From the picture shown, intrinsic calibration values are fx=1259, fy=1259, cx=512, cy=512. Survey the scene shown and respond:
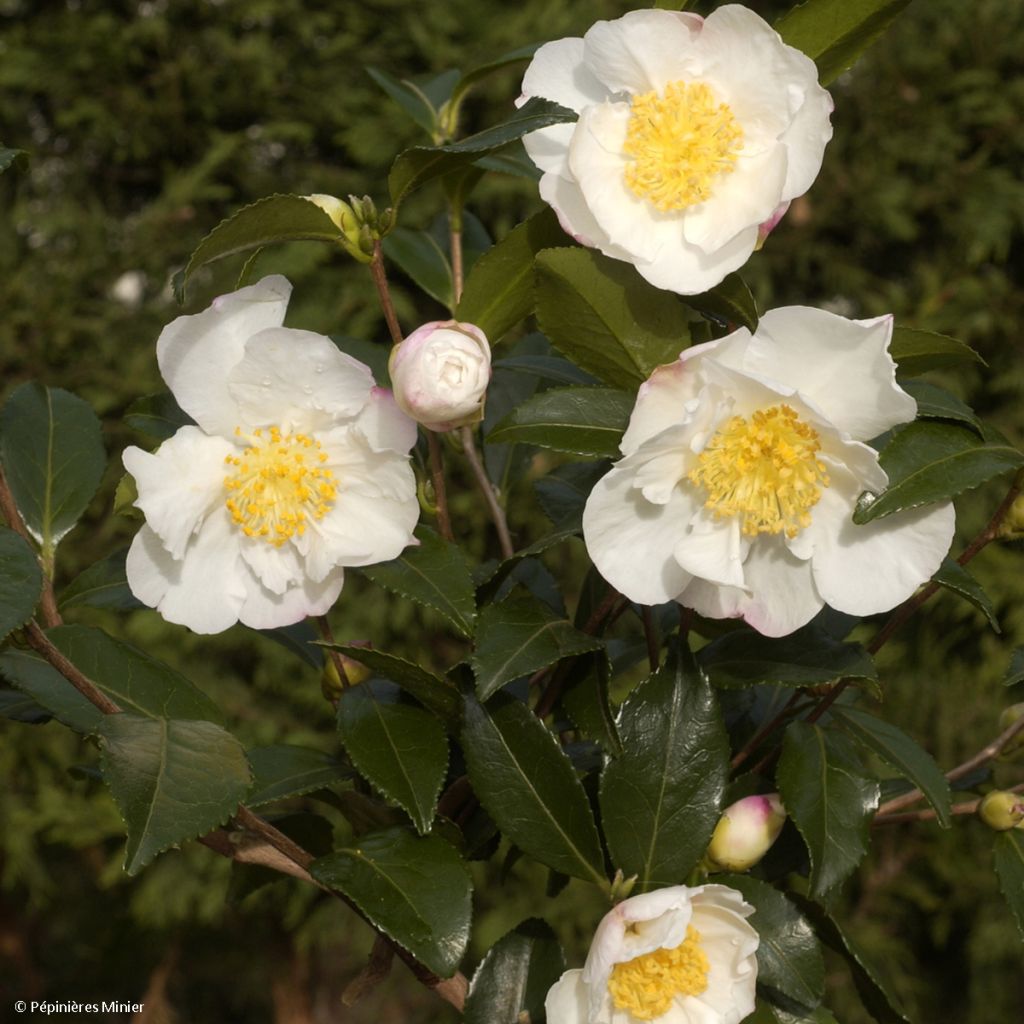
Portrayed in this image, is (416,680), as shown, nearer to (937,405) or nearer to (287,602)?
(287,602)

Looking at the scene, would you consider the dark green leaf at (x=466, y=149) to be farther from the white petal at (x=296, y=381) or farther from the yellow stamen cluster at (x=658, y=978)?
the yellow stamen cluster at (x=658, y=978)

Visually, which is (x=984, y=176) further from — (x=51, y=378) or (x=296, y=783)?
(x=296, y=783)

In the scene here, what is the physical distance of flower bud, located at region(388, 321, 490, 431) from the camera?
0.61 m

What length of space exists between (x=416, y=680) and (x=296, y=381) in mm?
165

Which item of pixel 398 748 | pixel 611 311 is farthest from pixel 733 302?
pixel 398 748

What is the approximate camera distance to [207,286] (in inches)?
85.7

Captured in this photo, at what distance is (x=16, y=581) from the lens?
1.83 feet

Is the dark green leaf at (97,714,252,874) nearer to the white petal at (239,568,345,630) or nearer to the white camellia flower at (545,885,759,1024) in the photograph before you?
the white petal at (239,568,345,630)

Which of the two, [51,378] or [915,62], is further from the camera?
[915,62]

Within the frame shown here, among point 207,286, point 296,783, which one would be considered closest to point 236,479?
point 296,783

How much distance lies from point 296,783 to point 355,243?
0.30 m

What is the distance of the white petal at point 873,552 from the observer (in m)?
0.60

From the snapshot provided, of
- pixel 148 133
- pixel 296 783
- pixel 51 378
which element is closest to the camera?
pixel 296 783

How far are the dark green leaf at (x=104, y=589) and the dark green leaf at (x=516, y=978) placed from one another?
0.98ft
